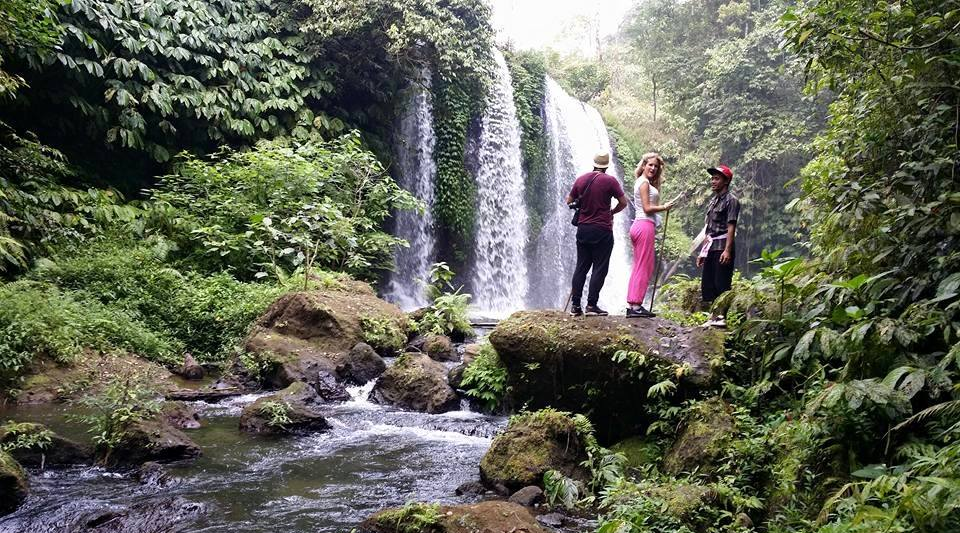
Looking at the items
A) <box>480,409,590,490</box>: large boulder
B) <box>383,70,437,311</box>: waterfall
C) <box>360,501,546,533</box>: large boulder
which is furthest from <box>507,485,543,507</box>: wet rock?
<box>383,70,437,311</box>: waterfall

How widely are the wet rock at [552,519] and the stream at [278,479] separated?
627mm

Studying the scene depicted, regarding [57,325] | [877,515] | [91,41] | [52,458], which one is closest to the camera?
[877,515]

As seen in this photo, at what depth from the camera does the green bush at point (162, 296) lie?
9625mm

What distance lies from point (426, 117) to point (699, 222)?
12.9m

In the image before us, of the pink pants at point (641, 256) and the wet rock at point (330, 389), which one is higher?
the pink pants at point (641, 256)

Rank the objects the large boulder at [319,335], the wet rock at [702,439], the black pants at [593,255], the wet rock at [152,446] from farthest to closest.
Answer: the large boulder at [319,335]
the black pants at [593,255]
the wet rock at [152,446]
the wet rock at [702,439]

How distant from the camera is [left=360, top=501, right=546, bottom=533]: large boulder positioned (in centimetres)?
383

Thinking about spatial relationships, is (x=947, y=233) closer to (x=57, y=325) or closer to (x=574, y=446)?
(x=574, y=446)

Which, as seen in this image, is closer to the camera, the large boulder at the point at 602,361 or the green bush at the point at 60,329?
the large boulder at the point at 602,361

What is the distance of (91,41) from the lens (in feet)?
34.9

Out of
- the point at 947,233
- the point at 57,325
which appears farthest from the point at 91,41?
the point at 947,233

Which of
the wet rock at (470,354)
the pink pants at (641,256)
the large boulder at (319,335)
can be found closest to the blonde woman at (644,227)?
the pink pants at (641,256)

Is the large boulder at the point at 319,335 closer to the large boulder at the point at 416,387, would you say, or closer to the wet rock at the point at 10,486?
the large boulder at the point at 416,387

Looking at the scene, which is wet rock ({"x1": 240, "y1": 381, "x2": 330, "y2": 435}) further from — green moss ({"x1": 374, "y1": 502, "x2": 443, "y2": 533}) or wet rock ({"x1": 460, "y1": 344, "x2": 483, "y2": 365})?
green moss ({"x1": 374, "y1": 502, "x2": 443, "y2": 533})
